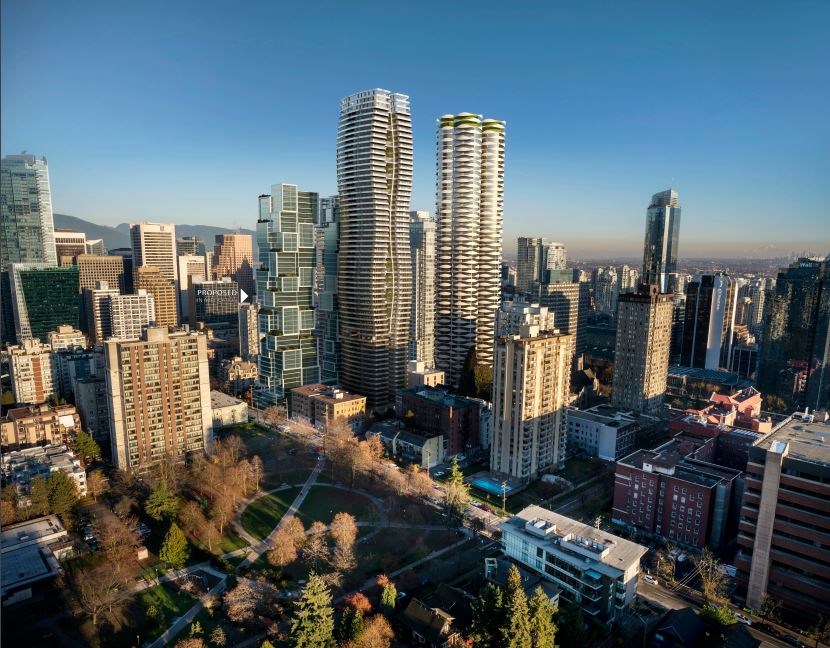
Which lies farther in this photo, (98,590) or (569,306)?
(569,306)

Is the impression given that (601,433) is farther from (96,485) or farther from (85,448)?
(85,448)

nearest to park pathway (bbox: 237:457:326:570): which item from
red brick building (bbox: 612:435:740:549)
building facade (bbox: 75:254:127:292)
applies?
red brick building (bbox: 612:435:740:549)

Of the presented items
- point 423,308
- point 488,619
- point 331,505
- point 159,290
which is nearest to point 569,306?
point 423,308

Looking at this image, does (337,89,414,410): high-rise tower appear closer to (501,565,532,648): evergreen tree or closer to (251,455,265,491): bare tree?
(251,455,265,491): bare tree

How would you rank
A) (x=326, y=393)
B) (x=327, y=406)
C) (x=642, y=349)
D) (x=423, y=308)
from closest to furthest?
(x=327, y=406) < (x=326, y=393) < (x=642, y=349) < (x=423, y=308)

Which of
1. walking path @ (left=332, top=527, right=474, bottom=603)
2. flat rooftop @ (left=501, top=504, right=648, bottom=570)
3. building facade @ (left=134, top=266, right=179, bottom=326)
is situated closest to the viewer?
flat rooftop @ (left=501, top=504, right=648, bottom=570)

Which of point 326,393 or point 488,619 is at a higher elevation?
point 326,393

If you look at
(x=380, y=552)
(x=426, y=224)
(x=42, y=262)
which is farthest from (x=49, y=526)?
(x=426, y=224)

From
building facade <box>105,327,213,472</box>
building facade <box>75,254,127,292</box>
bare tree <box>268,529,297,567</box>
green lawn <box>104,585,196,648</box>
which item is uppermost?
building facade <box>75,254,127,292</box>
